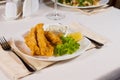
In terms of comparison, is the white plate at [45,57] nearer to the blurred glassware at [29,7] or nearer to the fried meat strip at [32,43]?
the fried meat strip at [32,43]

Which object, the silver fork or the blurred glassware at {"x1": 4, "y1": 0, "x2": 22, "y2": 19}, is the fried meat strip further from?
the blurred glassware at {"x1": 4, "y1": 0, "x2": 22, "y2": 19}

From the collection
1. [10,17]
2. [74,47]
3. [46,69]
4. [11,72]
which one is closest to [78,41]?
[74,47]

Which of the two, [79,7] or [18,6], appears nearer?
[18,6]

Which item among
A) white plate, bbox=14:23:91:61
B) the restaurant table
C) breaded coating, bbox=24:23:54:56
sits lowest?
the restaurant table

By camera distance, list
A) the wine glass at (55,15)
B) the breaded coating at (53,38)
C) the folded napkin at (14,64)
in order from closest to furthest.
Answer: the folded napkin at (14,64)
the breaded coating at (53,38)
the wine glass at (55,15)

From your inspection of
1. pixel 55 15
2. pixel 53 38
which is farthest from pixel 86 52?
pixel 55 15

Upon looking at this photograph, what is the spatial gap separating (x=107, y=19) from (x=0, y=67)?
2.20 feet

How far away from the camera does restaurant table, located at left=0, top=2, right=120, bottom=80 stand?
0.82m

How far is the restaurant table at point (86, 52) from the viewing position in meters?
0.82

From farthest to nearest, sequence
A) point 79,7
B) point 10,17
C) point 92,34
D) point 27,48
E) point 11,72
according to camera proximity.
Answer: point 79,7, point 10,17, point 92,34, point 27,48, point 11,72

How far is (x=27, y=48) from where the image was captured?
0.92 meters

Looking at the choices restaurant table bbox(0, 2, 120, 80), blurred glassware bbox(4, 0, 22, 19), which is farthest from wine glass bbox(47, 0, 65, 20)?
blurred glassware bbox(4, 0, 22, 19)

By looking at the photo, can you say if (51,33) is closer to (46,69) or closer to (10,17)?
(46,69)

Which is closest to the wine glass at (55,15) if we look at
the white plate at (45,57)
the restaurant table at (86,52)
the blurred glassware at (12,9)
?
the restaurant table at (86,52)
